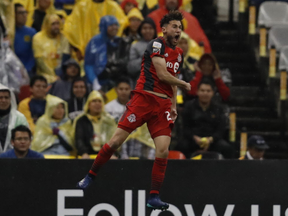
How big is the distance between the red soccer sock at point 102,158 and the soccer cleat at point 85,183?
72 mm

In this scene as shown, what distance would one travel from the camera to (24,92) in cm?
1285

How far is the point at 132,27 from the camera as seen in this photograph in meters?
13.3

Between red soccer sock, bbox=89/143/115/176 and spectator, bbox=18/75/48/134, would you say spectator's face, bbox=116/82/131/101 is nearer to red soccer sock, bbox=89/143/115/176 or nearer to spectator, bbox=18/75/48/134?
spectator, bbox=18/75/48/134

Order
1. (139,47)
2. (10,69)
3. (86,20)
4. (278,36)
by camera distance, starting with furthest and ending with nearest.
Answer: (278,36) < (86,20) < (139,47) < (10,69)

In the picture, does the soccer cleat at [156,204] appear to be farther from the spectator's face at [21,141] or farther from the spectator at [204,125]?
the spectator at [204,125]

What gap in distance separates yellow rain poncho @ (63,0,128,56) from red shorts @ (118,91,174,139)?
16.4 ft

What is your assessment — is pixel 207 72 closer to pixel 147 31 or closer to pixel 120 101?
pixel 147 31

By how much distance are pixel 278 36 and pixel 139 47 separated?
3.45 m

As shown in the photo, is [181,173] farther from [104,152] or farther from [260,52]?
[260,52]

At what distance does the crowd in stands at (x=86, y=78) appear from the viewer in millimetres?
11562

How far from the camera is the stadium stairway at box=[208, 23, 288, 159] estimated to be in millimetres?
13516

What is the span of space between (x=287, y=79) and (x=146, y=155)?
3.31 m

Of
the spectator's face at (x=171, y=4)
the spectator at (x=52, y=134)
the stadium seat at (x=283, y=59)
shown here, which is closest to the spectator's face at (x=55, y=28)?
the spectator's face at (x=171, y=4)

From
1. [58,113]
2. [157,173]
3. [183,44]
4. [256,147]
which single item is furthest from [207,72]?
[157,173]
